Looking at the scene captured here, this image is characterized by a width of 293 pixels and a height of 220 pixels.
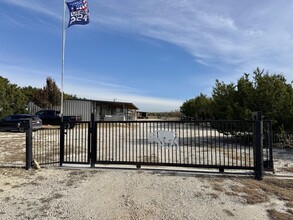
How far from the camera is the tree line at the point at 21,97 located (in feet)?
105

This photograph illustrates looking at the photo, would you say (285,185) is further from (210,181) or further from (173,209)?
(173,209)

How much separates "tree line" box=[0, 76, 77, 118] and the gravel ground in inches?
1052

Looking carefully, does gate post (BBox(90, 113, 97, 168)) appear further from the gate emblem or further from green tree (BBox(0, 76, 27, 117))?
green tree (BBox(0, 76, 27, 117))

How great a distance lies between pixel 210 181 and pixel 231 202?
4.60ft

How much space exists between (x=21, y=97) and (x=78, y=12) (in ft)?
45.7

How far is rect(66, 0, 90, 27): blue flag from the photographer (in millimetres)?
26172

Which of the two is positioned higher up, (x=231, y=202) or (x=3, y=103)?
(x=3, y=103)

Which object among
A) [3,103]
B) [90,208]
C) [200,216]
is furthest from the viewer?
[3,103]

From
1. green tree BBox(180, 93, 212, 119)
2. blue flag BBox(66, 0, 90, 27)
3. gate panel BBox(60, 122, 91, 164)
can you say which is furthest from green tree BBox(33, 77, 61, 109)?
gate panel BBox(60, 122, 91, 164)

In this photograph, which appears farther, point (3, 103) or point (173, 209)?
point (3, 103)

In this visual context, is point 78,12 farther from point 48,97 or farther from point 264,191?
point 264,191

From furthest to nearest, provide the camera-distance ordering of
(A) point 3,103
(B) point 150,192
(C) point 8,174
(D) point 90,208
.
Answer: (A) point 3,103, (C) point 8,174, (B) point 150,192, (D) point 90,208

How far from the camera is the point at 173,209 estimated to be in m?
5.32

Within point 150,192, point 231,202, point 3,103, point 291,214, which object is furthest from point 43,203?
point 3,103
